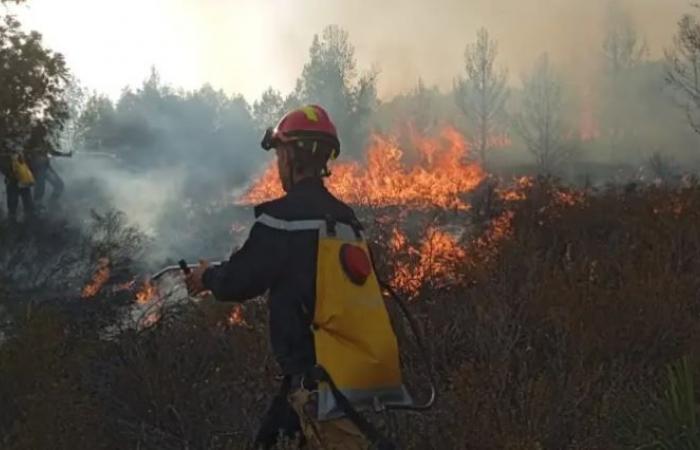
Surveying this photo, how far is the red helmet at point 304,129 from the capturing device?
3.43 metres

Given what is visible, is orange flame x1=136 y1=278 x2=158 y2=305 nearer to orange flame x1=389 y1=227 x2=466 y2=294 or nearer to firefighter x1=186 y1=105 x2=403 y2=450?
orange flame x1=389 y1=227 x2=466 y2=294

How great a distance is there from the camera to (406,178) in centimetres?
1931

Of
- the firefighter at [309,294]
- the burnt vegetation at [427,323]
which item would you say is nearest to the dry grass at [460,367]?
the burnt vegetation at [427,323]

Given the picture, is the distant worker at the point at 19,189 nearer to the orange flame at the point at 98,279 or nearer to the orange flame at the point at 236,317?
the orange flame at the point at 98,279

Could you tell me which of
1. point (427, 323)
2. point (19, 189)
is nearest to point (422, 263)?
point (427, 323)

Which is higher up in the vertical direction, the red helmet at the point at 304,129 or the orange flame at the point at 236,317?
the red helmet at the point at 304,129

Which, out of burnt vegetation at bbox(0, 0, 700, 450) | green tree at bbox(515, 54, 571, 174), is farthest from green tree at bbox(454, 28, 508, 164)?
burnt vegetation at bbox(0, 0, 700, 450)

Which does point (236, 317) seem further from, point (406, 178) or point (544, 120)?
point (544, 120)

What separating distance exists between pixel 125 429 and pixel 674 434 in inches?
116

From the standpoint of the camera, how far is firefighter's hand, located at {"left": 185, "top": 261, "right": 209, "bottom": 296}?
11.4 ft

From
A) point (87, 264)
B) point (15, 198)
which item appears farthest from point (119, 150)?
point (87, 264)

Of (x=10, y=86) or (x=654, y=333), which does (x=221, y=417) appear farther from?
(x=10, y=86)

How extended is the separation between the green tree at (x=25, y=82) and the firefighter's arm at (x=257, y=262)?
5.98 m

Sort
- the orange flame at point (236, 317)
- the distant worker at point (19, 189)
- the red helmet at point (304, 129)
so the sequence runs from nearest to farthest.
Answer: the red helmet at point (304, 129), the orange flame at point (236, 317), the distant worker at point (19, 189)
